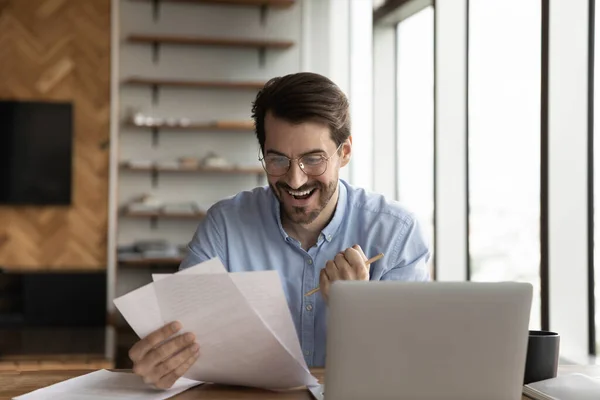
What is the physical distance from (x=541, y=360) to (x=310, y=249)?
2.25ft

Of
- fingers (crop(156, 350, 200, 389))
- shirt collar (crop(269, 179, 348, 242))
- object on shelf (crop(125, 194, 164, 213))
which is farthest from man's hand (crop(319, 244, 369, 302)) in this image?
object on shelf (crop(125, 194, 164, 213))

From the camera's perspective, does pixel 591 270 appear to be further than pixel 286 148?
Yes

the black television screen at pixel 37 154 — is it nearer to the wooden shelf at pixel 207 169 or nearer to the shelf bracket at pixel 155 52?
the wooden shelf at pixel 207 169

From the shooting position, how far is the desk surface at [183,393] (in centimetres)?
133

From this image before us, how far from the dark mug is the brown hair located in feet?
2.38

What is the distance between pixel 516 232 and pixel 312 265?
165 cm

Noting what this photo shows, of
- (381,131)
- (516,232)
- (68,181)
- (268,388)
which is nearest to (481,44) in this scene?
(516,232)

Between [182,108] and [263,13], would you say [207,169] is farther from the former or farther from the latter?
[263,13]

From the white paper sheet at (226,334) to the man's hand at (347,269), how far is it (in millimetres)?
210

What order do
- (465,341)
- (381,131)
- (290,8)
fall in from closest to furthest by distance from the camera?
(465,341), (381,131), (290,8)

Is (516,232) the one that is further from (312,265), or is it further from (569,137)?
(312,265)

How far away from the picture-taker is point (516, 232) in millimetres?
3318

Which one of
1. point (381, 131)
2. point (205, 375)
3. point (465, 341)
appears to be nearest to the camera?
point (465, 341)

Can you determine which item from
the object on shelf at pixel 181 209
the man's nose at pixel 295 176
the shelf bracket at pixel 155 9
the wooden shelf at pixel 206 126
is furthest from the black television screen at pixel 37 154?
the man's nose at pixel 295 176
